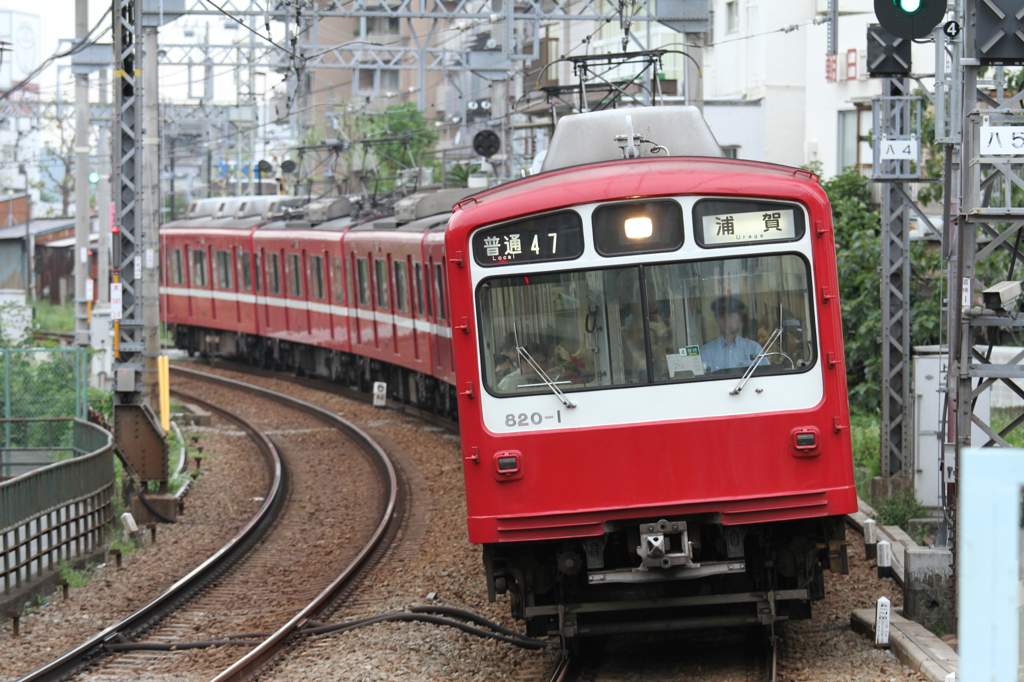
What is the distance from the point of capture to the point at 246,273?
83.6 ft

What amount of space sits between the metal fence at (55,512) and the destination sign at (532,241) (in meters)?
4.62

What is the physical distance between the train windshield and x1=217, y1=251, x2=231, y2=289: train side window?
804 inches

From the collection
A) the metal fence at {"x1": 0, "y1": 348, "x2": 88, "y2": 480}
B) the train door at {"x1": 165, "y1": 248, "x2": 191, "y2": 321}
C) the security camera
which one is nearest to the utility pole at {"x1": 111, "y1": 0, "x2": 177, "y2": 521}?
the metal fence at {"x1": 0, "y1": 348, "x2": 88, "y2": 480}

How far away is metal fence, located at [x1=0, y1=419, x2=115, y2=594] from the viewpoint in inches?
375

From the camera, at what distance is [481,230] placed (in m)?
6.66

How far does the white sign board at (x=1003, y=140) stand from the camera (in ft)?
24.0

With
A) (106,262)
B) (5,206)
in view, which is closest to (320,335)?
(106,262)

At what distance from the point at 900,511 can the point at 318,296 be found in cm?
1275

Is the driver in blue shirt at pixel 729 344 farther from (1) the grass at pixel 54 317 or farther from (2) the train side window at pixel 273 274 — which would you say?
(1) the grass at pixel 54 317

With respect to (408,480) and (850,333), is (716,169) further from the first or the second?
(850,333)

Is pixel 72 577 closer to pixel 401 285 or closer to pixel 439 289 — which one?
pixel 439 289

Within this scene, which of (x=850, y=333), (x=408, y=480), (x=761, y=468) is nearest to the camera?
(x=761, y=468)

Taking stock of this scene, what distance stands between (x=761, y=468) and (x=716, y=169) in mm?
1550

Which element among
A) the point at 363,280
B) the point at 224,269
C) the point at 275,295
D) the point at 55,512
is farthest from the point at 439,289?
the point at 224,269
